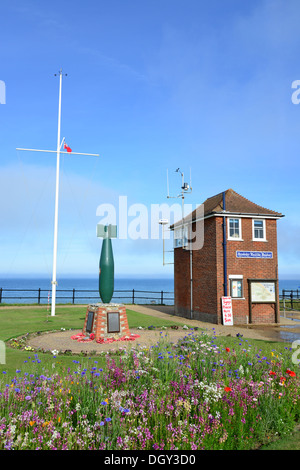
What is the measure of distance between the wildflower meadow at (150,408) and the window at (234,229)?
14.9 m

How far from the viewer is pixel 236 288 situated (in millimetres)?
21109

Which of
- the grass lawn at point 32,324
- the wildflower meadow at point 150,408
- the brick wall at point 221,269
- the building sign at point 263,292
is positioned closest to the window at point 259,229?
the brick wall at point 221,269

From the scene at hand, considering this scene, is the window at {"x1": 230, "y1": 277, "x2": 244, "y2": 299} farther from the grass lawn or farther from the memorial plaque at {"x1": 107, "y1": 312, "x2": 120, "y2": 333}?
the memorial plaque at {"x1": 107, "y1": 312, "x2": 120, "y2": 333}

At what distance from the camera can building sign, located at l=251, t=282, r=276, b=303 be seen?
70.1 ft

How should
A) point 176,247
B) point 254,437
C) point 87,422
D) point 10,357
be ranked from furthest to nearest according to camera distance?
point 176,247
point 10,357
point 254,437
point 87,422

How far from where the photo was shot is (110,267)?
14.8 m

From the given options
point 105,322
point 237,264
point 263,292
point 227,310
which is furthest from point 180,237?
point 105,322

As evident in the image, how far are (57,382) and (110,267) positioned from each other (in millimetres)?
9156

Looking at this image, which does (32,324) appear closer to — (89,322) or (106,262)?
(89,322)

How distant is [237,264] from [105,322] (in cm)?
1003

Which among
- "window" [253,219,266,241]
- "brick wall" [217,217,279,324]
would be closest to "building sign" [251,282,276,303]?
"brick wall" [217,217,279,324]

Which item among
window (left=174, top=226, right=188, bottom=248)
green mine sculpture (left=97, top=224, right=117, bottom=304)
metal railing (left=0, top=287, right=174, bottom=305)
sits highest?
window (left=174, top=226, right=188, bottom=248)
